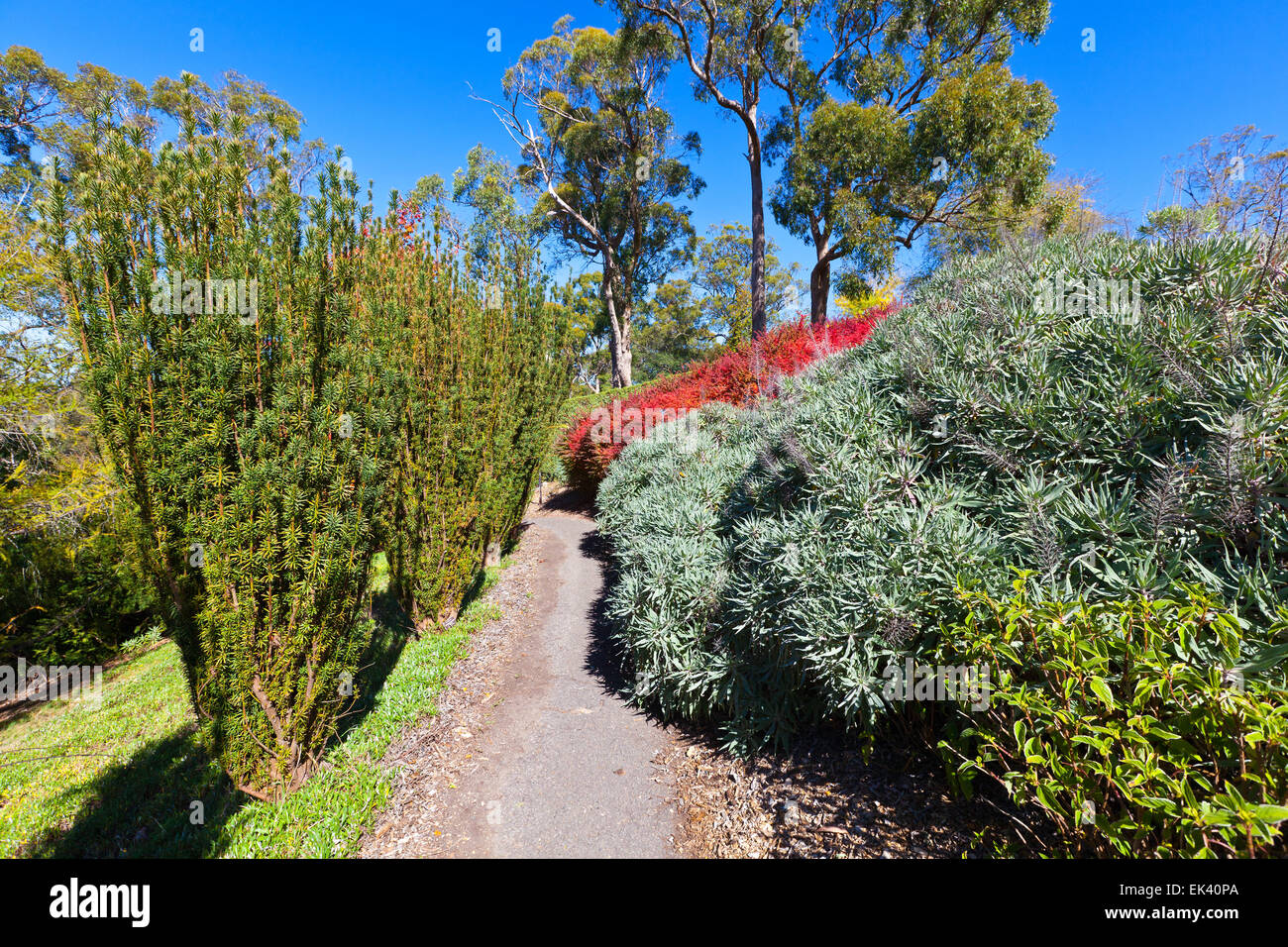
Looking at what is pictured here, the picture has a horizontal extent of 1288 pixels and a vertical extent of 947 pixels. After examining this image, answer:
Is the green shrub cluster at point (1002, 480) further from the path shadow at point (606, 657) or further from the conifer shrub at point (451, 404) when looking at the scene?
the conifer shrub at point (451, 404)

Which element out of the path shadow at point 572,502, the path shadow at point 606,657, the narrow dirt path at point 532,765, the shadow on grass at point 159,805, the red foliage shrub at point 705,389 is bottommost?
the shadow on grass at point 159,805

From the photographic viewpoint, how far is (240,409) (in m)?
2.65

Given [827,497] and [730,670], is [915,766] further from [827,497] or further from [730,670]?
[827,497]

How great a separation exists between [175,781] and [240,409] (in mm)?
3369

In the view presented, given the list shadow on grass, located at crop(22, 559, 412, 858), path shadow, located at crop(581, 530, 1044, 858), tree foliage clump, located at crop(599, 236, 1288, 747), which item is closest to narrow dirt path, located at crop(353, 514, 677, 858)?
path shadow, located at crop(581, 530, 1044, 858)

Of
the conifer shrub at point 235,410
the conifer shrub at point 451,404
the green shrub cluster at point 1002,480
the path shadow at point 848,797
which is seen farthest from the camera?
the conifer shrub at point 451,404

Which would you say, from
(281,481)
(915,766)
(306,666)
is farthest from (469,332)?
(915,766)

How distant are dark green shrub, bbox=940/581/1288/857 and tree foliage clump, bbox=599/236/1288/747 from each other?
0.15 m

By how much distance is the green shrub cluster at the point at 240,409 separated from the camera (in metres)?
2.33

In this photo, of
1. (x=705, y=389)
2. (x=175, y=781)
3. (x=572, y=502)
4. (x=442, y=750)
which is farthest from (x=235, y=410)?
(x=572, y=502)

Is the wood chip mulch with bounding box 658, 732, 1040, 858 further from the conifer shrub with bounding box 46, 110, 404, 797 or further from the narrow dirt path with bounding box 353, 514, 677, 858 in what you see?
the conifer shrub with bounding box 46, 110, 404, 797

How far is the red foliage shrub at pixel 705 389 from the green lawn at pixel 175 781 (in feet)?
17.6

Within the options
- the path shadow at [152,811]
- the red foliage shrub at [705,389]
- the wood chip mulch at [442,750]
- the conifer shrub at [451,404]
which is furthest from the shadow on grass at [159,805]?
the red foliage shrub at [705,389]
